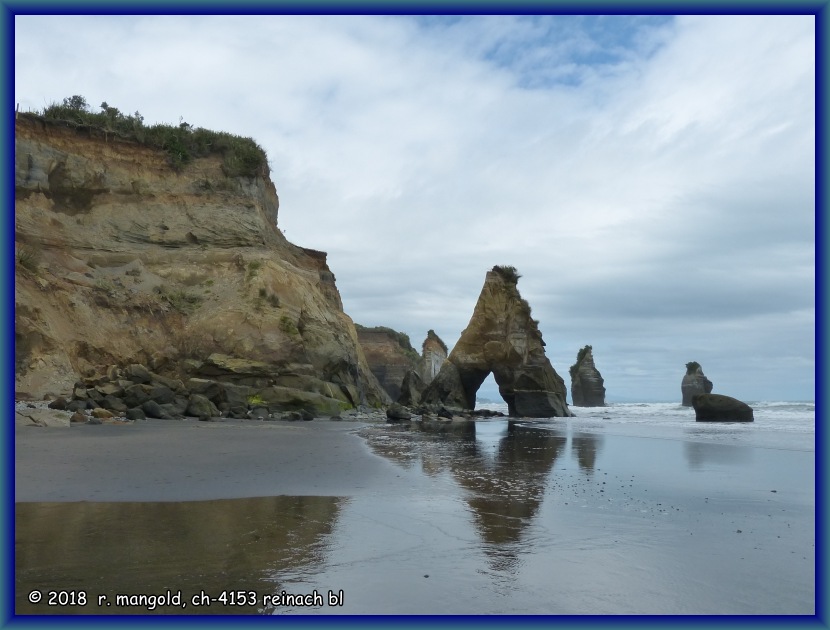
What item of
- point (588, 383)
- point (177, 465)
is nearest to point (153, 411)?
point (177, 465)

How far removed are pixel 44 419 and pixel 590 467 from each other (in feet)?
37.8

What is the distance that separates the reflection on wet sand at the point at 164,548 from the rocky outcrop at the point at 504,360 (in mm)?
33210

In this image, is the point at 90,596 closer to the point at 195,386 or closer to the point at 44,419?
the point at 44,419

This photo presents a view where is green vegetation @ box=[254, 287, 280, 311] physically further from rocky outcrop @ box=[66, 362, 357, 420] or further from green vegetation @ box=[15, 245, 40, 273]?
green vegetation @ box=[15, 245, 40, 273]

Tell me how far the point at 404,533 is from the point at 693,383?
2569 inches

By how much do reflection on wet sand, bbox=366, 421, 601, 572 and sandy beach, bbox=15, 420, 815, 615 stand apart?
51 mm

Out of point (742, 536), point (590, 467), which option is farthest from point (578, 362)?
point (742, 536)

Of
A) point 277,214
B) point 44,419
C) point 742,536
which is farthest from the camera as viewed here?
point 277,214

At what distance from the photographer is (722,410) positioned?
29.3m

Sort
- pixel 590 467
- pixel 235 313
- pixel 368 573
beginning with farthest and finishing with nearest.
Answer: pixel 235 313
pixel 590 467
pixel 368 573

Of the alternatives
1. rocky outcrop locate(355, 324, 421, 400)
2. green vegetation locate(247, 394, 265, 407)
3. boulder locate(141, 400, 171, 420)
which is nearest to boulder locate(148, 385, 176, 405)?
boulder locate(141, 400, 171, 420)

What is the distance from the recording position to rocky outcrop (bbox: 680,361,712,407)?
2451 inches

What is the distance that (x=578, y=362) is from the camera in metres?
76.0

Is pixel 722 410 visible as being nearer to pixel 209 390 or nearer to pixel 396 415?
pixel 396 415
